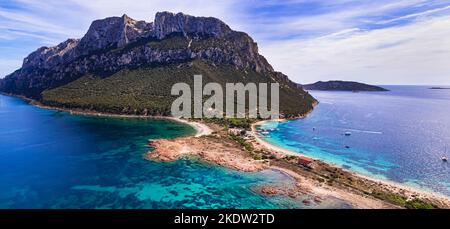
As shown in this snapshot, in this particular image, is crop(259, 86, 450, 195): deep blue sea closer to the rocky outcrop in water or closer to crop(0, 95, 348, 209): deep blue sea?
crop(0, 95, 348, 209): deep blue sea

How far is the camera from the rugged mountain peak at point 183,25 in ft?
611

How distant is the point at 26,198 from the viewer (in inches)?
1779

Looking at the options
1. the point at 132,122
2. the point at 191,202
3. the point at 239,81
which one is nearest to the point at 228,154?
the point at 191,202

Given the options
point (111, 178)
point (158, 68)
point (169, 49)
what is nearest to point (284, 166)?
point (111, 178)

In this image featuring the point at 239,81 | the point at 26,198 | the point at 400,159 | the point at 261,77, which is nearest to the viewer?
the point at 26,198

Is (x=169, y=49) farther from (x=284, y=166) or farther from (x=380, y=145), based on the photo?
(x=284, y=166)

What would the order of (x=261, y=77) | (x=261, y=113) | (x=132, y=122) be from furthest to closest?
(x=261, y=77), (x=261, y=113), (x=132, y=122)

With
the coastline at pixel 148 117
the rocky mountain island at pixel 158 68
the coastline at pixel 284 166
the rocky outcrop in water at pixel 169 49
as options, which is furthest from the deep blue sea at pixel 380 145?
the rocky outcrop in water at pixel 169 49

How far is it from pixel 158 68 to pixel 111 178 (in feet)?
391

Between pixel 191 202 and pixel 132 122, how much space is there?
7410 centimetres

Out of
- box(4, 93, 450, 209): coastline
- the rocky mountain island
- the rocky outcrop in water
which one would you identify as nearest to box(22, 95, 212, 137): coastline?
box(4, 93, 450, 209): coastline

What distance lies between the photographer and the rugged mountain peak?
186 meters

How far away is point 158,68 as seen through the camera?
166 m

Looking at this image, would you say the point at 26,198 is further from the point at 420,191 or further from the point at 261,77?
the point at 261,77
